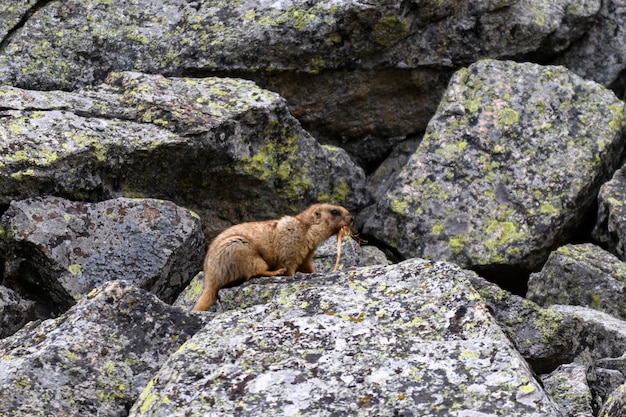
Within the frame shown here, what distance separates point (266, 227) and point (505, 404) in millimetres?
4883

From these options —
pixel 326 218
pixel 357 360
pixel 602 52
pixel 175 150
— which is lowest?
pixel 326 218

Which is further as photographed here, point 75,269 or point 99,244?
point 99,244

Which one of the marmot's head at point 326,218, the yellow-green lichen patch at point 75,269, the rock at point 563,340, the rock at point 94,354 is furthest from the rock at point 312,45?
the rock at point 94,354

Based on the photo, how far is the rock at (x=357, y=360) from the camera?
680 cm

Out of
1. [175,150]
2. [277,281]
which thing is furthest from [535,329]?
[175,150]

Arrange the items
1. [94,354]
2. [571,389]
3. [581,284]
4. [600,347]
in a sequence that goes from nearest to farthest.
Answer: [94,354] < [571,389] < [600,347] < [581,284]

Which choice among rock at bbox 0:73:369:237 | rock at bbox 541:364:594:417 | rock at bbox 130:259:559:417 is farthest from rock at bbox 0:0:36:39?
rock at bbox 541:364:594:417

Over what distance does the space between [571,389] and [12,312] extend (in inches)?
211

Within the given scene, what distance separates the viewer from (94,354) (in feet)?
26.3

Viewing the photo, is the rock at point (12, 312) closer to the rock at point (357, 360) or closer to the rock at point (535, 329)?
the rock at point (357, 360)

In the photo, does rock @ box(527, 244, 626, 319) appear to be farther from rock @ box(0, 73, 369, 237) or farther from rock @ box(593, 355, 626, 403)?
rock @ box(0, 73, 369, 237)

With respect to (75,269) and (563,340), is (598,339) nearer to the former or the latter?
(563,340)

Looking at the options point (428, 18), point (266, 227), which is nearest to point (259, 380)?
point (266, 227)

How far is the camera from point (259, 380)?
7.05 m
